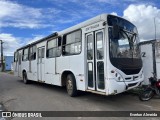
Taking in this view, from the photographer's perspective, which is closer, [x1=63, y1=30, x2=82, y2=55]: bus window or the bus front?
the bus front

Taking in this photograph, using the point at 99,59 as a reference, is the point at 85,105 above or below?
below

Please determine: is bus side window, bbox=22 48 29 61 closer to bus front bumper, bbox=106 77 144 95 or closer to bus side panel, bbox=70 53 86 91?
bus side panel, bbox=70 53 86 91

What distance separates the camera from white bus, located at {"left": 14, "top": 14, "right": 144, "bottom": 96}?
7730 mm

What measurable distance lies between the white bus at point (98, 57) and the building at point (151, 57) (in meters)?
2.13

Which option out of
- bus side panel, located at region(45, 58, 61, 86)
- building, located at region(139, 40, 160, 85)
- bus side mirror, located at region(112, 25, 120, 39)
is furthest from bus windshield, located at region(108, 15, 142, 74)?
bus side panel, located at region(45, 58, 61, 86)

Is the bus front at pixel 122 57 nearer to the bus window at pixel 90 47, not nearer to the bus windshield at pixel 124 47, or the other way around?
the bus windshield at pixel 124 47

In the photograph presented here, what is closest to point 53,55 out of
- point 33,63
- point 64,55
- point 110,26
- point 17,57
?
point 64,55

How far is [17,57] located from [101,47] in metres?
13.5

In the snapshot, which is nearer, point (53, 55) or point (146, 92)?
point (146, 92)

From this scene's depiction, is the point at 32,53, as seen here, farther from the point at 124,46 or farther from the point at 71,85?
the point at 124,46

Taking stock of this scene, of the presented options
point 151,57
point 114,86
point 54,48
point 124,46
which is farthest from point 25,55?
point 114,86

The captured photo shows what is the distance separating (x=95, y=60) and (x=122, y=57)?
1041 mm

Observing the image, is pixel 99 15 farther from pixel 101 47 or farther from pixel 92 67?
pixel 92 67

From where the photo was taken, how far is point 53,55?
11.8 metres
